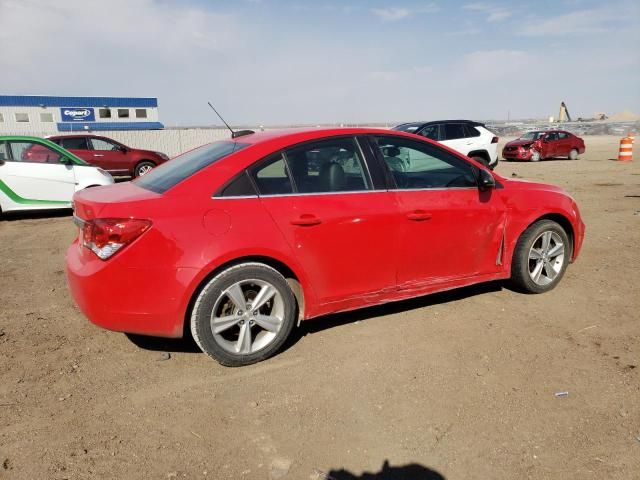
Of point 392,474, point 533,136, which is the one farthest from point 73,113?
point 392,474

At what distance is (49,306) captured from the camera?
4.38m

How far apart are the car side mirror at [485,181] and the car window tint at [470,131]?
31.0ft

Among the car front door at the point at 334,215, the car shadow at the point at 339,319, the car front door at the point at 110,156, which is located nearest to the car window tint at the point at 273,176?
the car front door at the point at 334,215

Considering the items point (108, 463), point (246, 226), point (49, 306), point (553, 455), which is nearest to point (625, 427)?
point (553, 455)

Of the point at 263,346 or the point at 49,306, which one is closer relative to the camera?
the point at 263,346

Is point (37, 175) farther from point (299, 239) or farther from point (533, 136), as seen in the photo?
point (533, 136)

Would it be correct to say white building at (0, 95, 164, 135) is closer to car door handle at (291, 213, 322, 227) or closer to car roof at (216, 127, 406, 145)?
car roof at (216, 127, 406, 145)

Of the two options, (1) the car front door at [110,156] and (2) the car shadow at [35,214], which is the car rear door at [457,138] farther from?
(1) the car front door at [110,156]

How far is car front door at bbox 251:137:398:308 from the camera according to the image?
3279mm

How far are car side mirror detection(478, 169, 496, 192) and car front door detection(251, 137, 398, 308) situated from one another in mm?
931

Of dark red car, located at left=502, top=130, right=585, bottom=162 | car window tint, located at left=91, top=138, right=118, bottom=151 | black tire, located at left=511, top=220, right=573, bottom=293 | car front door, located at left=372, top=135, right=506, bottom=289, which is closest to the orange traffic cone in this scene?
dark red car, located at left=502, top=130, right=585, bottom=162

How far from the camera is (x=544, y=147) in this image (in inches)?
816

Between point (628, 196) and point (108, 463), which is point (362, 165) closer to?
point (108, 463)

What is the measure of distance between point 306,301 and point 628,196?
9581mm
